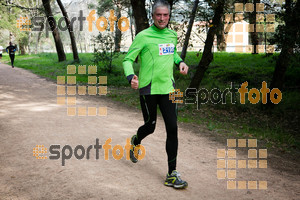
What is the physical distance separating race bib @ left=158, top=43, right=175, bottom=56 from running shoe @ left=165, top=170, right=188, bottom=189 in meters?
1.68

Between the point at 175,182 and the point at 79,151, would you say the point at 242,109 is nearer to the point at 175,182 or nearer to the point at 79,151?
the point at 79,151

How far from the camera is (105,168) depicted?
4.50 m

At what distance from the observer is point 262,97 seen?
1148 centimetres

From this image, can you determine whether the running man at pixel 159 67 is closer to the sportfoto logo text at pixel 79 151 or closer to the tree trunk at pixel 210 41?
the sportfoto logo text at pixel 79 151

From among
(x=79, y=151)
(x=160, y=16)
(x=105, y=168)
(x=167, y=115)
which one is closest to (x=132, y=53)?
(x=160, y=16)

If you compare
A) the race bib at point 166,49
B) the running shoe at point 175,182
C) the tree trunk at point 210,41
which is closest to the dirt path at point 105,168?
the running shoe at point 175,182

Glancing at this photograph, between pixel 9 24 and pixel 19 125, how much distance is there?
1525 inches

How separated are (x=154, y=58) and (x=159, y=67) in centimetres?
14

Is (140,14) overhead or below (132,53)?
overhead

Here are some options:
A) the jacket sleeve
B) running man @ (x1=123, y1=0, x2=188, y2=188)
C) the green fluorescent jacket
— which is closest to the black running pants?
running man @ (x1=123, y1=0, x2=188, y2=188)

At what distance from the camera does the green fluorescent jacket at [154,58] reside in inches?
152

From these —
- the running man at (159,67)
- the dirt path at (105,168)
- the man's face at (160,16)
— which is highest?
the man's face at (160,16)

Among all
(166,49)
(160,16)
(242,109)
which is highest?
(160,16)

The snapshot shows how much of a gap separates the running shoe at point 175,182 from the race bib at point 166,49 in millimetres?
1683
